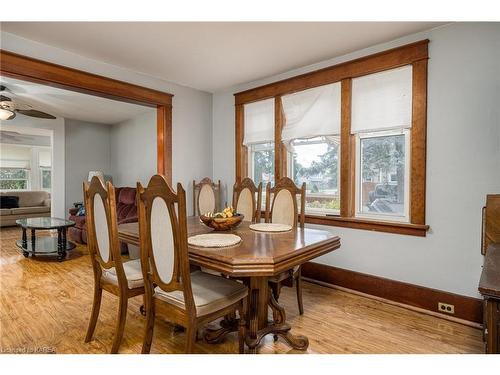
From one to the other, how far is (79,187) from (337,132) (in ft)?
19.4

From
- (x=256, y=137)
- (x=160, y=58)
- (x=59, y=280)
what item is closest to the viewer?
(x=160, y=58)

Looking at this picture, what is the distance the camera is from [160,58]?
304 cm

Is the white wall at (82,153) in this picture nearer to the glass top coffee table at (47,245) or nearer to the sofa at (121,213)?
the sofa at (121,213)

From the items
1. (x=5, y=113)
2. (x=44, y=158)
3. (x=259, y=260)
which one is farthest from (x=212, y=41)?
(x=44, y=158)

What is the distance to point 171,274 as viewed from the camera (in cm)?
A: 150

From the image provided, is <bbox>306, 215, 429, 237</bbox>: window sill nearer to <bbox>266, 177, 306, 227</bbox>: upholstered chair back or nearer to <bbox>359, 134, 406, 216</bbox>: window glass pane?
<bbox>359, 134, 406, 216</bbox>: window glass pane

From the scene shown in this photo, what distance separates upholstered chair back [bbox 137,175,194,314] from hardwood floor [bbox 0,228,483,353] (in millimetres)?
682

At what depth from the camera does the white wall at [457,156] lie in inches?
86.1

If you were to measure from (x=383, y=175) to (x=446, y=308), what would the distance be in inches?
48.5

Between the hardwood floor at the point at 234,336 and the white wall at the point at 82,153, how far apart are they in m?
3.60

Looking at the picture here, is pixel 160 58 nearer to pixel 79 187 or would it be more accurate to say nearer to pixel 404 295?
pixel 404 295

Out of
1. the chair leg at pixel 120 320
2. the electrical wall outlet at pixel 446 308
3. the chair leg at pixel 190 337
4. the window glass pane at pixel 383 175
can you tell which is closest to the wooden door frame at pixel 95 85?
the chair leg at pixel 120 320
